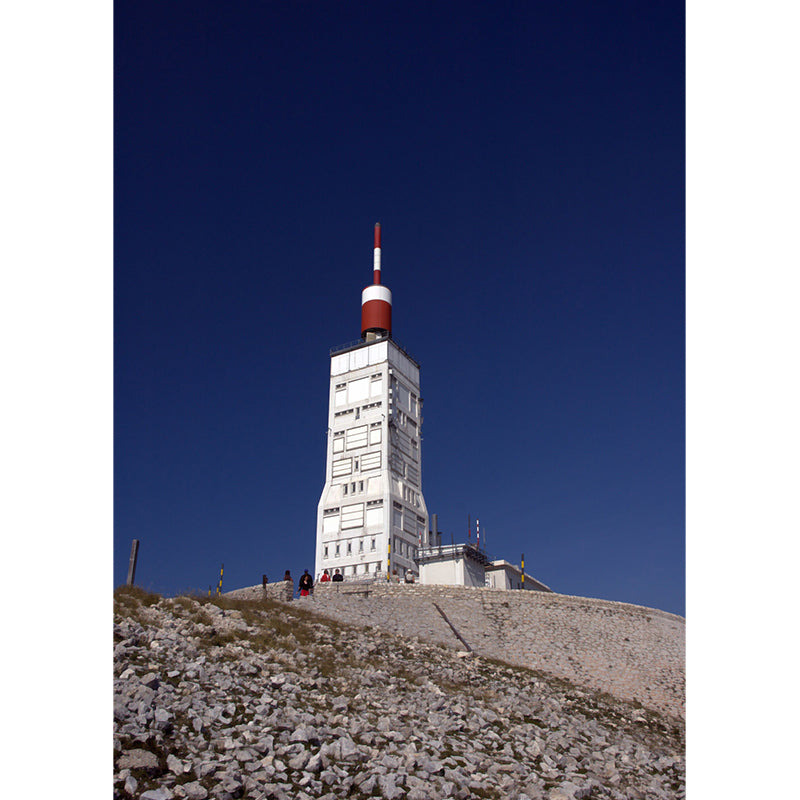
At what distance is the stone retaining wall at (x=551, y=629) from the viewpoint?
2592 centimetres

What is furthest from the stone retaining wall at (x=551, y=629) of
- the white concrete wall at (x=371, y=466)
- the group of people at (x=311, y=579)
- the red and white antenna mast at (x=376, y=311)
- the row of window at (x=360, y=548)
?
the red and white antenna mast at (x=376, y=311)

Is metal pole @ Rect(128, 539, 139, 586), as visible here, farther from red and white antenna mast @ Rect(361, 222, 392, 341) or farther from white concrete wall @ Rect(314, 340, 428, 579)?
red and white antenna mast @ Rect(361, 222, 392, 341)

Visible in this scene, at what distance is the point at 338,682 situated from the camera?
55.4 feet

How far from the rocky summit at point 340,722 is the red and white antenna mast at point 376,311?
145ft

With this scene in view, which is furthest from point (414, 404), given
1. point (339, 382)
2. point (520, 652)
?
point (520, 652)

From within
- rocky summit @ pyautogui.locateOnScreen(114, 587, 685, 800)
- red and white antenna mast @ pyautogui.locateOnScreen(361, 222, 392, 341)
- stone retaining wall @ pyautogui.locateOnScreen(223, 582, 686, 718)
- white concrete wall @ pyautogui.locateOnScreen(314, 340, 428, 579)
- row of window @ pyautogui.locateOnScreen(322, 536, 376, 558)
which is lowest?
rocky summit @ pyautogui.locateOnScreen(114, 587, 685, 800)

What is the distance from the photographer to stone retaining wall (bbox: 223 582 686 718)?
25922 millimetres

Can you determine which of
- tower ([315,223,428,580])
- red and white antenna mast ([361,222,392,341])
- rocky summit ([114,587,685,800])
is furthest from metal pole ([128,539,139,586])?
red and white antenna mast ([361,222,392,341])

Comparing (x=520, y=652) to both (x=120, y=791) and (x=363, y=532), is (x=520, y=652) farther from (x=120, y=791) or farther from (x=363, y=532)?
(x=363, y=532)

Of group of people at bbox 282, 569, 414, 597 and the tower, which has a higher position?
the tower

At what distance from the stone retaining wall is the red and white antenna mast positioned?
3192 cm

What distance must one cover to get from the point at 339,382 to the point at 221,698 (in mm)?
49486

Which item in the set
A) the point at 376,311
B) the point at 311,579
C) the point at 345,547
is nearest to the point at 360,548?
the point at 345,547

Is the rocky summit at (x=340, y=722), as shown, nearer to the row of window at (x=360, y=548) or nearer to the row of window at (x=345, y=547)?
the row of window at (x=345, y=547)
